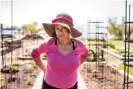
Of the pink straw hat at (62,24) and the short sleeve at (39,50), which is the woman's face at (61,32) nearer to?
the pink straw hat at (62,24)

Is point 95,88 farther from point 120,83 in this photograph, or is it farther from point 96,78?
point 96,78

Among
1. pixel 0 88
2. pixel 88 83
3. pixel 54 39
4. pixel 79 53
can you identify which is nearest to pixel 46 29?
pixel 54 39

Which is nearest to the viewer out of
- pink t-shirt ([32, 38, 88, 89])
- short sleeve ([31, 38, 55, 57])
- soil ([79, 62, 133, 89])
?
pink t-shirt ([32, 38, 88, 89])

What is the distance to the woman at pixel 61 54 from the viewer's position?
2.34 m

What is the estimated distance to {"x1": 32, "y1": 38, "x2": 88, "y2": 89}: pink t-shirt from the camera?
7.66 ft

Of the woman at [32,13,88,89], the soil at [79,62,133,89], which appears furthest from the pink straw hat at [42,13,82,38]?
the soil at [79,62,133,89]

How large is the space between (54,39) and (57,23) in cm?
17

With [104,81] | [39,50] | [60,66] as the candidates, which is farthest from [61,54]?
[104,81]

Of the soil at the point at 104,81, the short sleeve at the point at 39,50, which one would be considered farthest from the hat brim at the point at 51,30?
the soil at the point at 104,81

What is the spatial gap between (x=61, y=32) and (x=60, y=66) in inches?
10.3

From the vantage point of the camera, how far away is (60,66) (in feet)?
7.63

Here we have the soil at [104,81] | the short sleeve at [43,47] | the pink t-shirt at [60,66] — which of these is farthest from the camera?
the soil at [104,81]

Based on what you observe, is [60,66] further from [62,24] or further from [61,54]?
[62,24]

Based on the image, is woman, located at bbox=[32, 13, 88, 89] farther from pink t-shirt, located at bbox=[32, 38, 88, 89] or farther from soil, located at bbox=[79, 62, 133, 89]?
soil, located at bbox=[79, 62, 133, 89]
